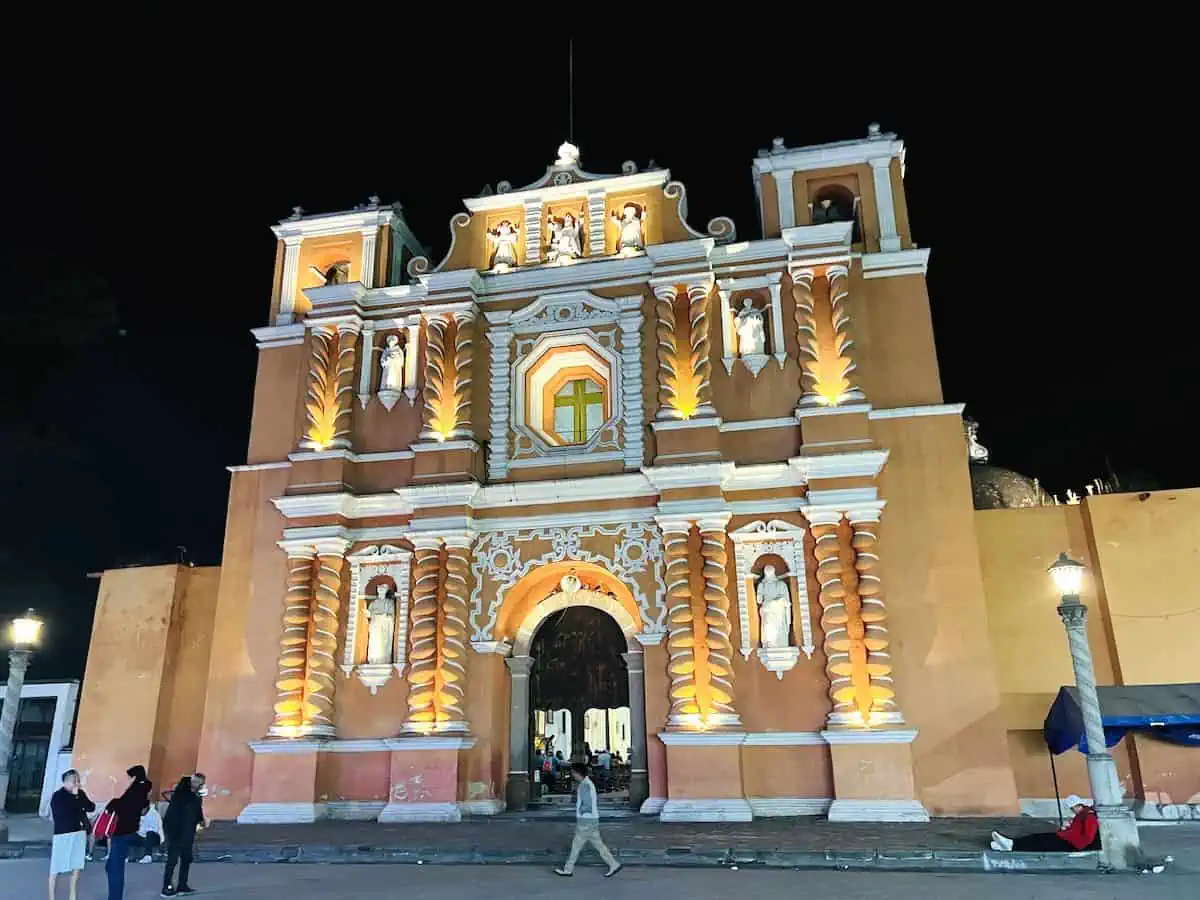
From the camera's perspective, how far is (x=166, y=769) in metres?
16.4

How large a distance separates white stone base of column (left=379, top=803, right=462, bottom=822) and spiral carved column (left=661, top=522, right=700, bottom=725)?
3360mm

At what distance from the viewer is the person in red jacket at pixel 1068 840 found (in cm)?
916

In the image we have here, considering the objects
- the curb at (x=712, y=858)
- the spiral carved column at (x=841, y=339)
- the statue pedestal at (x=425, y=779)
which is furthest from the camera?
the spiral carved column at (x=841, y=339)

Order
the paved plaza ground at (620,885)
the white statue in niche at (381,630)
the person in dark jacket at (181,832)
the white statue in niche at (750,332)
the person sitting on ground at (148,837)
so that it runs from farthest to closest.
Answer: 1. the white statue in niche at (750,332)
2. the white statue in niche at (381,630)
3. the person sitting on ground at (148,837)
4. the person in dark jacket at (181,832)
5. the paved plaza ground at (620,885)

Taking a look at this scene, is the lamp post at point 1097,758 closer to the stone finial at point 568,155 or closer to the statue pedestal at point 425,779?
the statue pedestal at point 425,779

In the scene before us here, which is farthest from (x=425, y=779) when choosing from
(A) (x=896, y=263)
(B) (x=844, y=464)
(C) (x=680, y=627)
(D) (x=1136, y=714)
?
(A) (x=896, y=263)

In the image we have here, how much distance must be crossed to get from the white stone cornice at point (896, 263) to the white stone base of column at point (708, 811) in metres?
8.63

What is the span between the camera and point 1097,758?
9398 millimetres

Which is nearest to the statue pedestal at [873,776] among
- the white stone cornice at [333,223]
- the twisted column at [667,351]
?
the twisted column at [667,351]

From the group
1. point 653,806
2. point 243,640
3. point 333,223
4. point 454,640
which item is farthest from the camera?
point 333,223

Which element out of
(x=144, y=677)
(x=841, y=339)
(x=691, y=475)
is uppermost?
(x=841, y=339)

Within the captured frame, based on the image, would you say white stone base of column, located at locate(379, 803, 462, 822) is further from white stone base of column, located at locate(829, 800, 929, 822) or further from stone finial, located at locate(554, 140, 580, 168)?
stone finial, located at locate(554, 140, 580, 168)

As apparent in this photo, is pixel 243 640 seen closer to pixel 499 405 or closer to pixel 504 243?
pixel 499 405

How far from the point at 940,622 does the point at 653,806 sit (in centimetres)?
492
